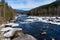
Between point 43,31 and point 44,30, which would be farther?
point 44,30

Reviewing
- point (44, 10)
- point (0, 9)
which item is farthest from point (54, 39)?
point (44, 10)

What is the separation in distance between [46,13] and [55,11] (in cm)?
1453

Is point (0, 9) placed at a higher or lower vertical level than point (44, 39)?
higher

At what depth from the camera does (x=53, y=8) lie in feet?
617

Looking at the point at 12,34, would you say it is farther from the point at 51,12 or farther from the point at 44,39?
the point at 51,12

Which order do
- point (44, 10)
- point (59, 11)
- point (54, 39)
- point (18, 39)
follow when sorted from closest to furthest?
point (18, 39), point (54, 39), point (59, 11), point (44, 10)

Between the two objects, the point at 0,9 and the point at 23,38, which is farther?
the point at 0,9

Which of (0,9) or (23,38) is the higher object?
(0,9)

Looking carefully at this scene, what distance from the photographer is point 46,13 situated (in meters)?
191

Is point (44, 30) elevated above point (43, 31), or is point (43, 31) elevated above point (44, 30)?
point (43, 31)

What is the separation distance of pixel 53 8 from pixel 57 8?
23.1 ft

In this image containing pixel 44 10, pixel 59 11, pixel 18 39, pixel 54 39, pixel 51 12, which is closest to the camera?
pixel 18 39

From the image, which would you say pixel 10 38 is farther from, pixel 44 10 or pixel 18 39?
pixel 44 10

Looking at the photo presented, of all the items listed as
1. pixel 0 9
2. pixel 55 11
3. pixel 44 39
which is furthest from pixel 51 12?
pixel 44 39
